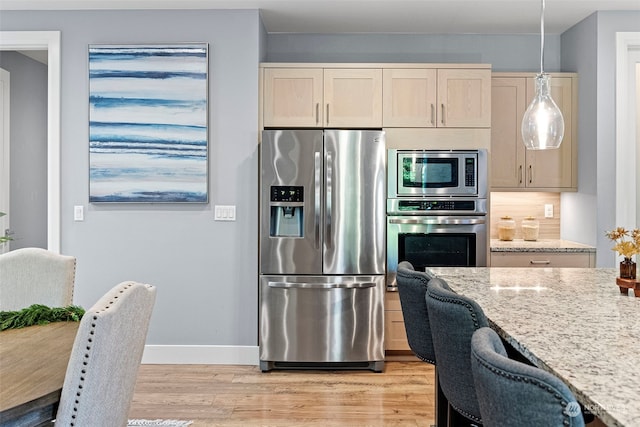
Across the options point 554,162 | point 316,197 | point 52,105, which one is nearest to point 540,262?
point 554,162

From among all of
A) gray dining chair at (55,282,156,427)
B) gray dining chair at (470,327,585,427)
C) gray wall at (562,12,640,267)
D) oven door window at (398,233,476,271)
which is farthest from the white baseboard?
gray dining chair at (470,327,585,427)

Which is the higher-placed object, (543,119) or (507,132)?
(507,132)

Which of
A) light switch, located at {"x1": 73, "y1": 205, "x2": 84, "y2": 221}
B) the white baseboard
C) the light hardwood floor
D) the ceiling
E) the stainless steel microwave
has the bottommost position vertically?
the light hardwood floor

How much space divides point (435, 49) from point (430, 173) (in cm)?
→ 127

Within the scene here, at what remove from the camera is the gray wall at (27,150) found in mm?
4848

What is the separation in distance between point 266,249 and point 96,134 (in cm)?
151

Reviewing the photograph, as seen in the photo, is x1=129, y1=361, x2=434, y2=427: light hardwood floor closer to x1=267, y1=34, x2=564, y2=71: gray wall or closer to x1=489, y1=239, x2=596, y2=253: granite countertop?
x1=489, y1=239, x2=596, y2=253: granite countertop

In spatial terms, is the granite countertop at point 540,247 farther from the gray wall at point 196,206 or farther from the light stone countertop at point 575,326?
the light stone countertop at point 575,326

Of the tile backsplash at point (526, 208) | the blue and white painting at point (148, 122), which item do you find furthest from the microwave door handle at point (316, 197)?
the tile backsplash at point (526, 208)

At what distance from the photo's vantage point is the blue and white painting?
3.98 m

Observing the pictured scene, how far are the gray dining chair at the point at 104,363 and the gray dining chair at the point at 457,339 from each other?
0.86 metres

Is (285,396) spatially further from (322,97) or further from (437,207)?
(322,97)

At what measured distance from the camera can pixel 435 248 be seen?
13.2 ft

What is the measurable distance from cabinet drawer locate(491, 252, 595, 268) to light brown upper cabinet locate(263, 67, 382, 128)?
141 cm
